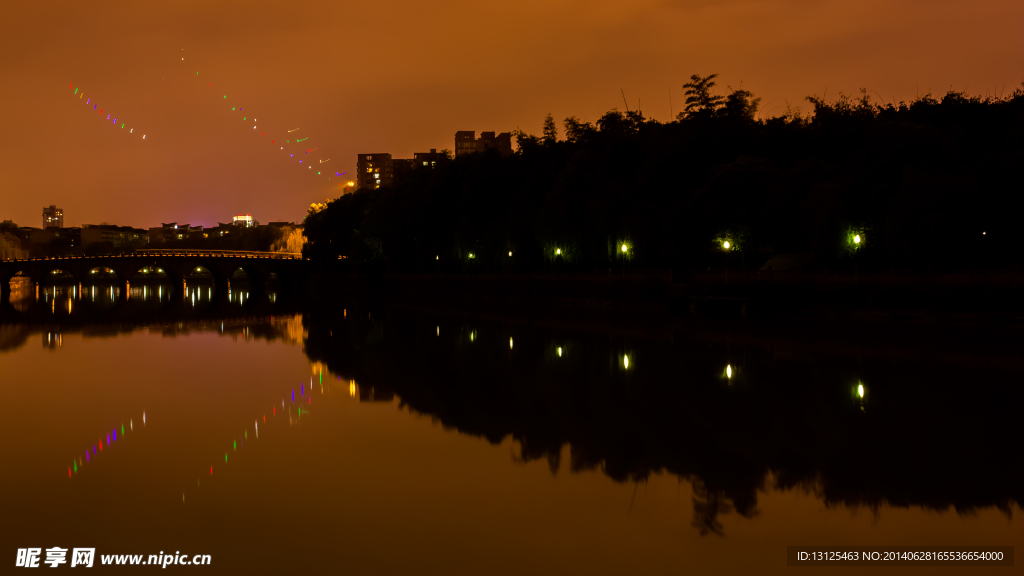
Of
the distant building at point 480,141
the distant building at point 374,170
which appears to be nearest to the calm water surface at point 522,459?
the distant building at point 480,141

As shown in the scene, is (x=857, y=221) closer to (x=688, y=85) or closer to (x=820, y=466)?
(x=820, y=466)

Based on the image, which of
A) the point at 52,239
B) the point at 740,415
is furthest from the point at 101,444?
the point at 52,239

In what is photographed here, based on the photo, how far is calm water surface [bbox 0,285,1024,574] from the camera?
26.7ft

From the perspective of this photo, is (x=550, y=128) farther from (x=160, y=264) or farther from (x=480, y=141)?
(x=480, y=141)

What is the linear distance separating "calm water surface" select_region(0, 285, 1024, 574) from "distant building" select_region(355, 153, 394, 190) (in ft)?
575

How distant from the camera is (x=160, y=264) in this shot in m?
91.1

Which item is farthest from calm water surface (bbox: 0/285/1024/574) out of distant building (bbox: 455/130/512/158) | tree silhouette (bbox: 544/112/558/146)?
distant building (bbox: 455/130/512/158)

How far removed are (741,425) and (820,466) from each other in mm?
2561

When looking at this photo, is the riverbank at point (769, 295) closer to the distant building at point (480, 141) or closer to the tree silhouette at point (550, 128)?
the tree silhouette at point (550, 128)

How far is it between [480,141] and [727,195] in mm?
141938

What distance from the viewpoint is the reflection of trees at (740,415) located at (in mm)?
9758

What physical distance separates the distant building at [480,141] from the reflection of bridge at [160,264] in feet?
271

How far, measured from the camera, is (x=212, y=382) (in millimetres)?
19828

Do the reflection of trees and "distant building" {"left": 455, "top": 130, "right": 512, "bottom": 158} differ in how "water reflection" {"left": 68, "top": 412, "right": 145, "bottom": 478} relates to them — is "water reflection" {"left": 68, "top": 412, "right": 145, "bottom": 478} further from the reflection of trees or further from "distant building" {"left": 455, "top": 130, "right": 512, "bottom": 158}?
"distant building" {"left": 455, "top": 130, "right": 512, "bottom": 158}
